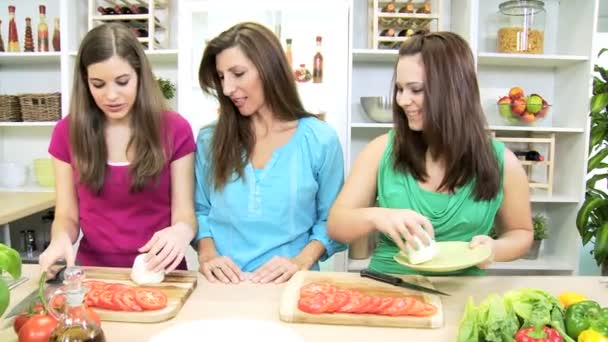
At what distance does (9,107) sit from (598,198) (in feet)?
10.8

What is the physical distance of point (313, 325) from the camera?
3.06 ft

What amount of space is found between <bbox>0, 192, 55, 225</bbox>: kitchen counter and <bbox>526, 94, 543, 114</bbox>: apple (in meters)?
2.63

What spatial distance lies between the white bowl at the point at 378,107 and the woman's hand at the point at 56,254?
1899mm

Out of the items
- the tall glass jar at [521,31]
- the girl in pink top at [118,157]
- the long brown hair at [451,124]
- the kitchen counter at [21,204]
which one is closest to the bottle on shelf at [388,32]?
the tall glass jar at [521,31]

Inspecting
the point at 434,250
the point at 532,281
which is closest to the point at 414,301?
the point at 434,250

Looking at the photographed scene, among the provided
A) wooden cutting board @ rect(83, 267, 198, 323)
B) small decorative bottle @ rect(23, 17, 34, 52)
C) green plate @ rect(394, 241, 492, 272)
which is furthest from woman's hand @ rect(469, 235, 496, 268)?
small decorative bottle @ rect(23, 17, 34, 52)

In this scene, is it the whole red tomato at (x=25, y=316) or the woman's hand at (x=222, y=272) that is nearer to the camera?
the whole red tomato at (x=25, y=316)

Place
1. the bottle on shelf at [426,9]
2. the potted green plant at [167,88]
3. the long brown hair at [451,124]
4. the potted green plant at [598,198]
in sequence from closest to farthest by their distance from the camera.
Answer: the long brown hair at [451,124] < the potted green plant at [598,198] < the bottle on shelf at [426,9] < the potted green plant at [167,88]

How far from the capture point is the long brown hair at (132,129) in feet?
4.51

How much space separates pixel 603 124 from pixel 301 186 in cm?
180

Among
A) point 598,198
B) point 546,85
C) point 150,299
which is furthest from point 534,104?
point 150,299

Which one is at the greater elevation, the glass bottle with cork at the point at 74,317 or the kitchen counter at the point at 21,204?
the glass bottle with cork at the point at 74,317

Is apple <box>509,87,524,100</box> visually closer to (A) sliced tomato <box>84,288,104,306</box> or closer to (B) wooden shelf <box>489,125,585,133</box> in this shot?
(B) wooden shelf <box>489,125,585,133</box>

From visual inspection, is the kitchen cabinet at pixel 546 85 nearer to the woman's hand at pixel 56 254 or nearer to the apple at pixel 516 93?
the apple at pixel 516 93
